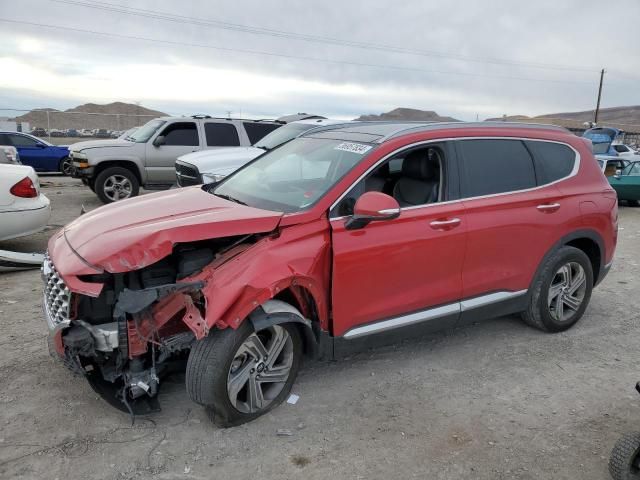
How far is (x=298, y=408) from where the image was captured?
3529 millimetres

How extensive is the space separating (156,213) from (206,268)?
2.11ft

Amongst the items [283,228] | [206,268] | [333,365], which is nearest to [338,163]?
[283,228]

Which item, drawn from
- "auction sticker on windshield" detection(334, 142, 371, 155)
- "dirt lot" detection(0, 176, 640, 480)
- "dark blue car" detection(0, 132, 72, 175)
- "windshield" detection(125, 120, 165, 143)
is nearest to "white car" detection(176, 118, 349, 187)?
"windshield" detection(125, 120, 165, 143)

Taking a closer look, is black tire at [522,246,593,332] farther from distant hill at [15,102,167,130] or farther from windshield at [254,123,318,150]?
distant hill at [15,102,167,130]

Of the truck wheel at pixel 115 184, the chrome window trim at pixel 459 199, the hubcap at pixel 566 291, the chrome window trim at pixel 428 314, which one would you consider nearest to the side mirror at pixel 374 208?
the chrome window trim at pixel 459 199

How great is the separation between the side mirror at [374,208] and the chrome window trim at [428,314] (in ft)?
2.57

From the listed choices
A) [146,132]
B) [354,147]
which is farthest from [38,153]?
[354,147]

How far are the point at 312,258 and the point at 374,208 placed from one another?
0.51 meters

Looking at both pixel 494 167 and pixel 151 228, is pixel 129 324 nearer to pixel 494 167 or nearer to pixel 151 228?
pixel 151 228

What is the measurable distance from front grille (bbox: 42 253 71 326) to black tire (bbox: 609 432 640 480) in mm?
3142

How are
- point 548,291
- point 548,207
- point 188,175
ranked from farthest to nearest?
point 188,175 < point 548,291 < point 548,207

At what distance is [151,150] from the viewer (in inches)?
444

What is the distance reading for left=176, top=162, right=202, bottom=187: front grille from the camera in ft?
27.3

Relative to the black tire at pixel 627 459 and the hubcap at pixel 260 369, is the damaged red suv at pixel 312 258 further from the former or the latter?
the black tire at pixel 627 459
